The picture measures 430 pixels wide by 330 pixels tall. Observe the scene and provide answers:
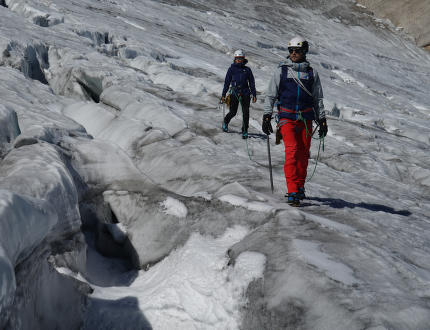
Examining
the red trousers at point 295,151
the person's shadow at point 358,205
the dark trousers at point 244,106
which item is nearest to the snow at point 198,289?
the red trousers at point 295,151

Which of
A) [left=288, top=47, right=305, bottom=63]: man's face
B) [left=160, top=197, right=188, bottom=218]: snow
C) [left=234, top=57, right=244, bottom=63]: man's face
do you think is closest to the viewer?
[left=160, top=197, right=188, bottom=218]: snow

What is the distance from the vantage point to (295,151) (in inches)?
215

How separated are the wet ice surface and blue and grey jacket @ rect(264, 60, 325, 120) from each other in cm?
120

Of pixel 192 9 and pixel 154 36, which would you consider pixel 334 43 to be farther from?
pixel 154 36

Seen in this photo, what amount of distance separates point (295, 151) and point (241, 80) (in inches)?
177

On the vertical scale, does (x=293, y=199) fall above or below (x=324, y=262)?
below

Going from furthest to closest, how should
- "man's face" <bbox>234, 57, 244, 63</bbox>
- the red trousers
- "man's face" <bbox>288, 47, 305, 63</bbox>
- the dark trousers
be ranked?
the dark trousers
"man's face" <bbox>234, 57, 244, 63</bbox>
"man's face" <bbox>288, 47, 305, 63</bbox>
the red trousers

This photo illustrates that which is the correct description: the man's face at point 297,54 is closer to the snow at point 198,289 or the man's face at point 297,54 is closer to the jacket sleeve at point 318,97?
the jacket sleeve at point 318,97

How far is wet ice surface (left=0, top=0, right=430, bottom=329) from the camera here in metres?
3.47

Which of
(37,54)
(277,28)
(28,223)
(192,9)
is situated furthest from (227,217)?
(277,28)

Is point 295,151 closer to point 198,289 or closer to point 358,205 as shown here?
point 358,205

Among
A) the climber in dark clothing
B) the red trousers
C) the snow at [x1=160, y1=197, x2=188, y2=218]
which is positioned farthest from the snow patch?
the climber in dark clothing

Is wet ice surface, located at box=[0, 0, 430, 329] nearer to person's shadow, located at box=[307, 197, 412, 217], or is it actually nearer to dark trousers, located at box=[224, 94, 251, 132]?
person's shadow, located at box=[307, 197, 412, 217]

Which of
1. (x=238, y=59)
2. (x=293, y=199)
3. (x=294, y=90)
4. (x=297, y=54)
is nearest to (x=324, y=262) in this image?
(x=293, y=199)
